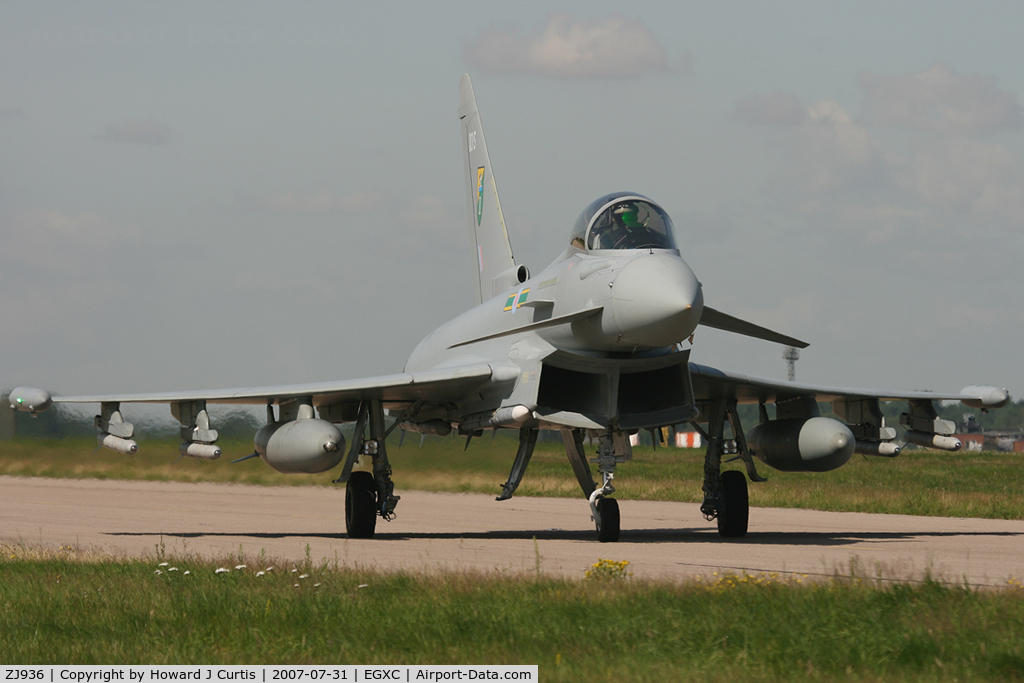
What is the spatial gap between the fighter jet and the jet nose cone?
0.02 m

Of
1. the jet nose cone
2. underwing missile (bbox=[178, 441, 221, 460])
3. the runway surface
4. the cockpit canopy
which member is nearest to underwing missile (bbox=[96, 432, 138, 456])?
underwing missile (bbox=[178, 441, 221, 460])

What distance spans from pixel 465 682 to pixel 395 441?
21.0m

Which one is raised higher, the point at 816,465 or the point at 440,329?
the point at 440,329

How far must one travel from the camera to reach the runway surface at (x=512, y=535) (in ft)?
40.0

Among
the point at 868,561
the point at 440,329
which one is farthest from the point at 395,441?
the point at 868,561

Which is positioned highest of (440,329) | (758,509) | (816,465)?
(440,329)

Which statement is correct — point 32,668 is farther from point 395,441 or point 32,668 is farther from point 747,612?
point 395,441

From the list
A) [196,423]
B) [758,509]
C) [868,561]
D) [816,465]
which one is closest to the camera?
[868,561]

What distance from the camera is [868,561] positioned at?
40.0 feet

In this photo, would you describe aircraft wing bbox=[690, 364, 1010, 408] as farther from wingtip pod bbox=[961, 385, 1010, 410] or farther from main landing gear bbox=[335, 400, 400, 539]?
main landing gear bbox=[335, 400, 400, 539]

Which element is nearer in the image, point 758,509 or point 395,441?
point 758,509

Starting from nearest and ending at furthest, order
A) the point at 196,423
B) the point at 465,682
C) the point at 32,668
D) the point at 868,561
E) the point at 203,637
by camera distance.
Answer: the point at 465,682 → the point at 32,668 → the point at 203,637 → the point at 868,561 → the point at 196,423

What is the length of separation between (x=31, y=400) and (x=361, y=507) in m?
5.06

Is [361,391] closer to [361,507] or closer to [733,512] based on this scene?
[361,507]
